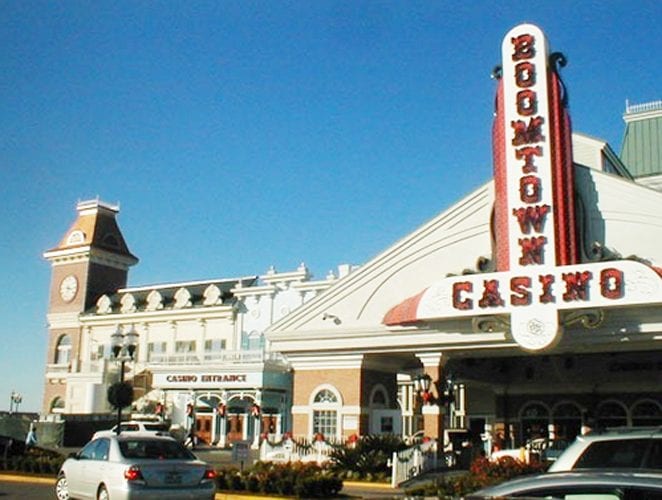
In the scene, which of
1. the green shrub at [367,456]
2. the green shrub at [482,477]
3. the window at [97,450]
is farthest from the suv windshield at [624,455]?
the green shrub at [367,456]

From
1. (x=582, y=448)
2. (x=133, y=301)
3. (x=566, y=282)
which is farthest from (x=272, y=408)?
(x=582, y=448)

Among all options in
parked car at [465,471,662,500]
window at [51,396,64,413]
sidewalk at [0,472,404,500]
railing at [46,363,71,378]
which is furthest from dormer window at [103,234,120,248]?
parked car at [465,471,662,500]

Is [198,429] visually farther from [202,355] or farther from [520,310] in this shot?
[520,310]

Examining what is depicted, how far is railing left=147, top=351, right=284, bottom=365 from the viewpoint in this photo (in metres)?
46.7

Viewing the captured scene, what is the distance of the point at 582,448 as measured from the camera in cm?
923

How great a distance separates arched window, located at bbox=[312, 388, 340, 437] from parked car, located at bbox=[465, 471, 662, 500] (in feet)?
71.5

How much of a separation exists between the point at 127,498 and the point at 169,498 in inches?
27.3

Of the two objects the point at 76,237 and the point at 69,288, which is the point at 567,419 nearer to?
the point at 69,288

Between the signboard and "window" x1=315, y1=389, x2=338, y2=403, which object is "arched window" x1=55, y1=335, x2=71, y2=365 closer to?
the signboard

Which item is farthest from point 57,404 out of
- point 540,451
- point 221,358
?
point 540,451

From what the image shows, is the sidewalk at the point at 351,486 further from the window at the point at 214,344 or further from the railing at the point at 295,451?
the window at the point at 214,344

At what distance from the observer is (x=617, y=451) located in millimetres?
9031

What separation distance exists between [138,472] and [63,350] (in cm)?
5336

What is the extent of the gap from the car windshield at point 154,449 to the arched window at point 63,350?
51332 millimetres
